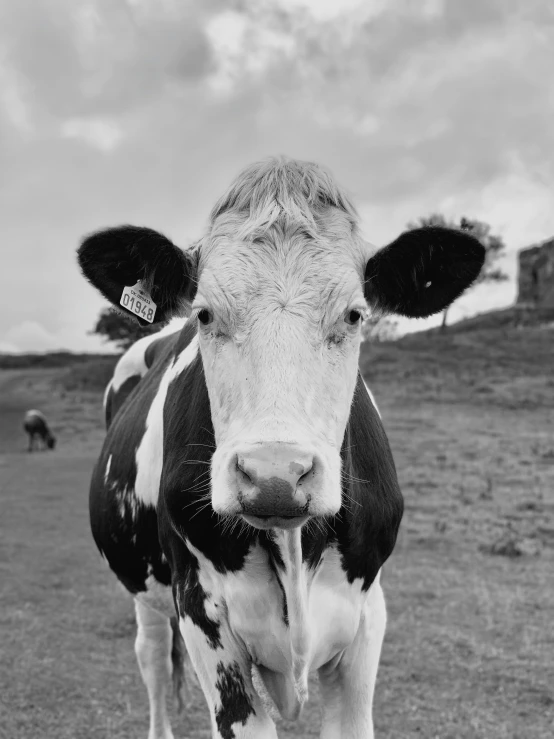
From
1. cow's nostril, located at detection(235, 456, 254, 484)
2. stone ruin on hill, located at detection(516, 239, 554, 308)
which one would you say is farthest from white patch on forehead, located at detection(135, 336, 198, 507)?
stone ruin on hill, located at detection(516, 239, 554, 308)

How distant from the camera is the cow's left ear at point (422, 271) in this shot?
Result: 327cm

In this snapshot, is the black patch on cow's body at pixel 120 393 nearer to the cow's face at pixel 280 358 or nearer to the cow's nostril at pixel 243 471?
the cow's face at pixel 280 358

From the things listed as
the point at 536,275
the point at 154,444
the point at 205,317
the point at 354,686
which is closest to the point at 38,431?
the point at 154,444

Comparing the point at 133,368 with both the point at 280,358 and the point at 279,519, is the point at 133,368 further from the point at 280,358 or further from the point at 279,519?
the point at 279,519

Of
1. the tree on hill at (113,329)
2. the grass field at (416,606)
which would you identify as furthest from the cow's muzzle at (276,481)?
the tree on hill at (113,329)

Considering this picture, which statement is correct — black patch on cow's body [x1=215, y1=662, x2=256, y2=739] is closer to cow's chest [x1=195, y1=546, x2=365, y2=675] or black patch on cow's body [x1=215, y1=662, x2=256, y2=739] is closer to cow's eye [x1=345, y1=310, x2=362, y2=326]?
cow's chest [x1=195, y1=546, x2=365, y2=675]

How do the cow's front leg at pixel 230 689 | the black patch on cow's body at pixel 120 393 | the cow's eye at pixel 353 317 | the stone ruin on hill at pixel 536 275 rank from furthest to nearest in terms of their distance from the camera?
the stone ruin on hill at pixel 536 275 → the black patch on cow's body at pixel 120 393 → the cow's front leg at pixel 230 689 → the cow's eye at pixel 353 317

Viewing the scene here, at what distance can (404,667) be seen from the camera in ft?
23.5

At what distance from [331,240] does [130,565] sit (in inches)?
96.3

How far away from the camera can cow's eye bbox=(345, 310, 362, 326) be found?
9.75 feet

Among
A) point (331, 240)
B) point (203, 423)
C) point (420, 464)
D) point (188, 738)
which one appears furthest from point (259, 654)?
point (420, 464)

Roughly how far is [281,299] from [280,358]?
26 cm

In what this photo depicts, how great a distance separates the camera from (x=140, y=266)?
3463mm

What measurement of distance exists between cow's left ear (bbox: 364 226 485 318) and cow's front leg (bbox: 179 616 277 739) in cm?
147
